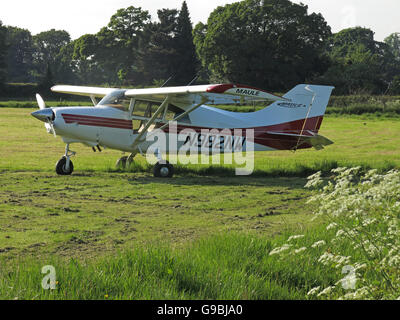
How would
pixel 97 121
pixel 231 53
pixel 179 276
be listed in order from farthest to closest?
1. pixel 231 53
2. pixel 97 121
3. pixel 179 276

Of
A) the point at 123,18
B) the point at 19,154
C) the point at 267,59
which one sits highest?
the point at 123,18

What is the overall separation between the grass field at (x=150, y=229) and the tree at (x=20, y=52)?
95.0 m

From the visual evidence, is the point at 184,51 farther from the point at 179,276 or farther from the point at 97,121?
the point at 179,276

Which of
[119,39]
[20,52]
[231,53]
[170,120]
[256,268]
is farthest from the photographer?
[20,52]

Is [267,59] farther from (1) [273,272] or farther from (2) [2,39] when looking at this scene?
(1) [273,272]

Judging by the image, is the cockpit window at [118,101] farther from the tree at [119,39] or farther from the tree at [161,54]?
the tree at [119,39]

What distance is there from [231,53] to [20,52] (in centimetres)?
6590

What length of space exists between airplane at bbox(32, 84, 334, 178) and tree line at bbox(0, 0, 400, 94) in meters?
40.3

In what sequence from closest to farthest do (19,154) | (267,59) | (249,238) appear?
(249,238) < (19,154) < (267,59)

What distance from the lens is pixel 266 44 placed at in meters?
63.8

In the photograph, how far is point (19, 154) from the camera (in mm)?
15977

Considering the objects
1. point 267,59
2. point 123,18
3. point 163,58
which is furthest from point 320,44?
point 123,18

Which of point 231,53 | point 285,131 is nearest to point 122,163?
point 285,131
